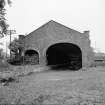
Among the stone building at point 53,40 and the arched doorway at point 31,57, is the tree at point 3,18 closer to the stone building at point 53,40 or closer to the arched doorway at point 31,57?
the arched doorway at point 31,57

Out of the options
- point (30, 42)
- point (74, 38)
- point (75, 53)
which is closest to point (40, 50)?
point (30, 42)

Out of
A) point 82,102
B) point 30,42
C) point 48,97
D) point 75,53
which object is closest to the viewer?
point 82,102

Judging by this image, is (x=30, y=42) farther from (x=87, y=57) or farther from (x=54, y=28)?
(x=87, y=57)

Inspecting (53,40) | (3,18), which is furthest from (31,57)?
(3,18)

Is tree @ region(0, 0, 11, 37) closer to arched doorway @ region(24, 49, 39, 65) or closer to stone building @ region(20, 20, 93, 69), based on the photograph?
arched doorway @ region(24, 49, 39, 65)

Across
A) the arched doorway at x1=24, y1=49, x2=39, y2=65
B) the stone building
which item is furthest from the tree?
the stone building

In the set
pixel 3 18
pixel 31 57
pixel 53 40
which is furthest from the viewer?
pixel 53 40

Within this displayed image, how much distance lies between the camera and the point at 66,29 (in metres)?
21.3

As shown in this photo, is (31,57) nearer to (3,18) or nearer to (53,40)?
(53,40)

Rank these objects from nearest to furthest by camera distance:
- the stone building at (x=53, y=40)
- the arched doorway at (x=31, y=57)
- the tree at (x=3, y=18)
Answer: the tree at (x=3, y=18) < the arched doorway at (x=31, y=57) < the stone building at (x=53, y=40)

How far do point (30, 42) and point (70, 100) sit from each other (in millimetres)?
17436

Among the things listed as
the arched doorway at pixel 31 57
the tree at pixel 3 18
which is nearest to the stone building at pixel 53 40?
the arched doorway at pixel 31 57

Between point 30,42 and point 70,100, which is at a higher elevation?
point 30,42

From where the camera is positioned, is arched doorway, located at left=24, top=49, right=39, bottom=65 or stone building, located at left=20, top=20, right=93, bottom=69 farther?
stone building, located at left=20, top=20, right=93, bottom=69
